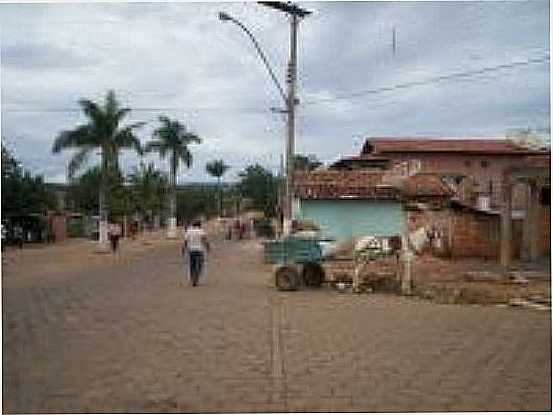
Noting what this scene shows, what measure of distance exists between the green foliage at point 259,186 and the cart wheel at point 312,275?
42540mm

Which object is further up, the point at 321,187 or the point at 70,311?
the point at 321,187

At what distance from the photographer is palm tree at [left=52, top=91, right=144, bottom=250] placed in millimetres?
41062

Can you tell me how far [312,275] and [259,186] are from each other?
4776 centimetres

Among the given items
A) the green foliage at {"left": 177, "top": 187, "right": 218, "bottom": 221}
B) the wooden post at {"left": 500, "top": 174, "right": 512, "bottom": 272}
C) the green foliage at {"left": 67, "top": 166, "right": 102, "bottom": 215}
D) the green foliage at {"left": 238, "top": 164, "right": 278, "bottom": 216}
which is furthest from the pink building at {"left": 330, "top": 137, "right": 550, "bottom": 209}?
the green foliage at {"left": 177, "top": 187, "right": 218, "bottom": 221}

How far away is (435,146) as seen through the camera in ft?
172

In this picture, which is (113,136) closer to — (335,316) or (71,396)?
(335,316)

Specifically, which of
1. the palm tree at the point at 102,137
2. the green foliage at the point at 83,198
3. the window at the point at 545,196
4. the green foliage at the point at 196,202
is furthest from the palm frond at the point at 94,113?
the green foliage at the point at 196,202

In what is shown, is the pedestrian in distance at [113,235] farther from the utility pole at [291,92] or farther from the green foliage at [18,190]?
the utility pole at [291,92]

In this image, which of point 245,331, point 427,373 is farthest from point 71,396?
point 245,331

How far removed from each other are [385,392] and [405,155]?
44840 millimetres

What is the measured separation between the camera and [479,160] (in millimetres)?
51844

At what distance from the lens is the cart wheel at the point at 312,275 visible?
19.0 metres

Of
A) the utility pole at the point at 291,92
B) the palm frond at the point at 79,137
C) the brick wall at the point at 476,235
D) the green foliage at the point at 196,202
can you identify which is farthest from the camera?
the green foliage at the point at 196,202

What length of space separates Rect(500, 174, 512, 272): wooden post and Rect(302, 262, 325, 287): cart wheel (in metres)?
7.49
